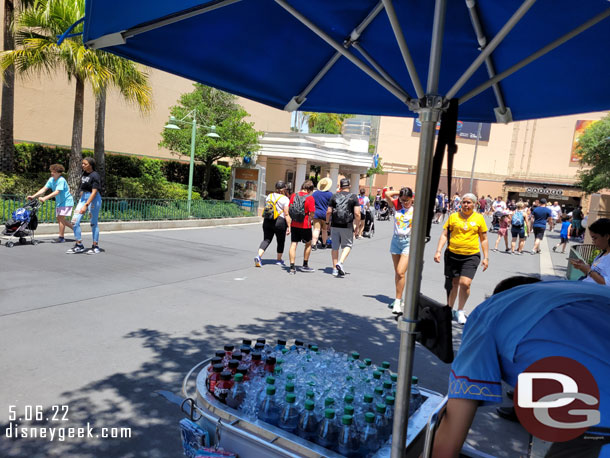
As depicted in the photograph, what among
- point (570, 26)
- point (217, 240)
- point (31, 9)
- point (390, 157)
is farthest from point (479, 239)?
point (390, 157)

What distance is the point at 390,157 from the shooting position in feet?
201

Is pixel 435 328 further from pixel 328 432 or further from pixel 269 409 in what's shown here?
pixel 269 409

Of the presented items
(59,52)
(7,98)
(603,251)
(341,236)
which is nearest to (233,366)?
(603,251)

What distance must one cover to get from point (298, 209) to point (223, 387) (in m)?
6.25

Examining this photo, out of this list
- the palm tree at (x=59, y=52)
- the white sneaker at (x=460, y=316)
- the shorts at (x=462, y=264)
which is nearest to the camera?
the shorts at (x=462, y=264)

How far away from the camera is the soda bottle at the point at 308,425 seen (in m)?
2.08

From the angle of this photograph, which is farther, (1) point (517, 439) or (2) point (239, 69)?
(1) point (517, 439)

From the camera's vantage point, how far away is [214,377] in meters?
2.42

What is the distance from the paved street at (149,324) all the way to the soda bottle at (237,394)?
2.98 ft

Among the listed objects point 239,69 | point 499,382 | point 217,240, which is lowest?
point 217,240

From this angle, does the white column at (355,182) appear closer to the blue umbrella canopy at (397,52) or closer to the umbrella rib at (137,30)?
the blue umbrella canopy at (397,52)

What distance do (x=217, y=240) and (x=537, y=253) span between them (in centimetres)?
1054

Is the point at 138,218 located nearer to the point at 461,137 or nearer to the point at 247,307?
the point at 247,307

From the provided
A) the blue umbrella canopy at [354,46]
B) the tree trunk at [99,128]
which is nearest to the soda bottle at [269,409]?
the blue umbrella canopy at [354,46]
